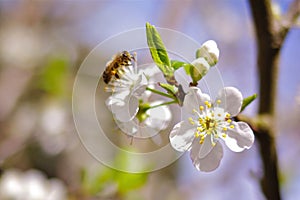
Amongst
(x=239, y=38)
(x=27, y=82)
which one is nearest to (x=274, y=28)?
(x=27, y=82)

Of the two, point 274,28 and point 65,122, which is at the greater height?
point 65,122

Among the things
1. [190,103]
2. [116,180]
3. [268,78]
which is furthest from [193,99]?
[116,180]

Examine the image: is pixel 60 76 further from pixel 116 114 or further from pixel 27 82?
pixel 116 114

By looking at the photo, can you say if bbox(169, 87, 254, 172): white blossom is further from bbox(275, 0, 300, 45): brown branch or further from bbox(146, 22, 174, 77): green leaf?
bbox(275, 0, 300, 45): brown branch

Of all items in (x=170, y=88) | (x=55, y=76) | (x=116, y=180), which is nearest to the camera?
(x=170, y=88)

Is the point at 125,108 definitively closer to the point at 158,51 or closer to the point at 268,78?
the point at 158,51

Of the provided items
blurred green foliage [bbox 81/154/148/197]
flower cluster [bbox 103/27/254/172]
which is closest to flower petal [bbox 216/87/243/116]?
flower cluster [bbox 103/27/254/172]
